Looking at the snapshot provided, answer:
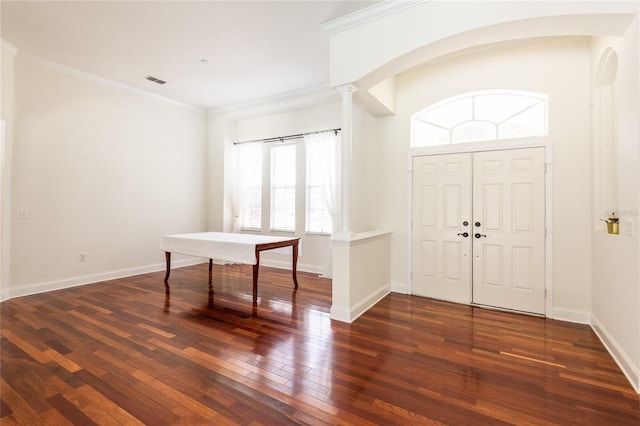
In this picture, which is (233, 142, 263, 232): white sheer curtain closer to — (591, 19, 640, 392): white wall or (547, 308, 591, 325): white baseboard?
(547, 308, 591, 325): white baseboard

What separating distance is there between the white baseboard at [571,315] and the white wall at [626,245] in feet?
1.21

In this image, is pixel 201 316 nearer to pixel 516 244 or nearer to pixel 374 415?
pixel 374 415

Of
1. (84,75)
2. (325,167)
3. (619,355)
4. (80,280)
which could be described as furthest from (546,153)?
(80,280)

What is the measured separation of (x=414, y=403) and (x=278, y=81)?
4765mm

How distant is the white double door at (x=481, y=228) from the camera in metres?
3.59

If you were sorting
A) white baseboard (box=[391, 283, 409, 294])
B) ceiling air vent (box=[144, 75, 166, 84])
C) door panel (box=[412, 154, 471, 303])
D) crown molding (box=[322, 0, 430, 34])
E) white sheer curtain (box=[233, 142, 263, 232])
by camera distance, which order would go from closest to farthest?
crown molding (box=[322, 0, 430, 34]) → door panel (box=[412, 154, 471, 303]) → white baseboard (box=[391, 283, 409, 294]) → ceiling air vent (box=[144, 75, 166, 84]) → white sheer curtain (box=[233, 142, 263, 232])

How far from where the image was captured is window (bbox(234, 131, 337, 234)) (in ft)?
18.1

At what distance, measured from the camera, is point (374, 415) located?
1812mm

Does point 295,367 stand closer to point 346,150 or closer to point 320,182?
point 346,150

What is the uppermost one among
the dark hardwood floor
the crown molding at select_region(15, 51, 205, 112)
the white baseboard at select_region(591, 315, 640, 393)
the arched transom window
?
the crown molding at select_region(15, 51, 205, 112)

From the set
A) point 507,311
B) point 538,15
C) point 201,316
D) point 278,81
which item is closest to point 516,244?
point 507,311

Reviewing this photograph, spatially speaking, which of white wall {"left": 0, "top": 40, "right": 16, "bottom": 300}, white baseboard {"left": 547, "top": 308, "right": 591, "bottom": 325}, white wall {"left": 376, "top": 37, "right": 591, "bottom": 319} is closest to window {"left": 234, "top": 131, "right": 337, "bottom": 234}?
white wall {"left": 376, "top": 37, "right": 591, "bottom": 319}

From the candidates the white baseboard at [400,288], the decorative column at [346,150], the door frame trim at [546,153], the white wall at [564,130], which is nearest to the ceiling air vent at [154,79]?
the decorative column at [346,150]

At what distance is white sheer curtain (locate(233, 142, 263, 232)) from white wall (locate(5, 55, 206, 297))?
92 centimetres
